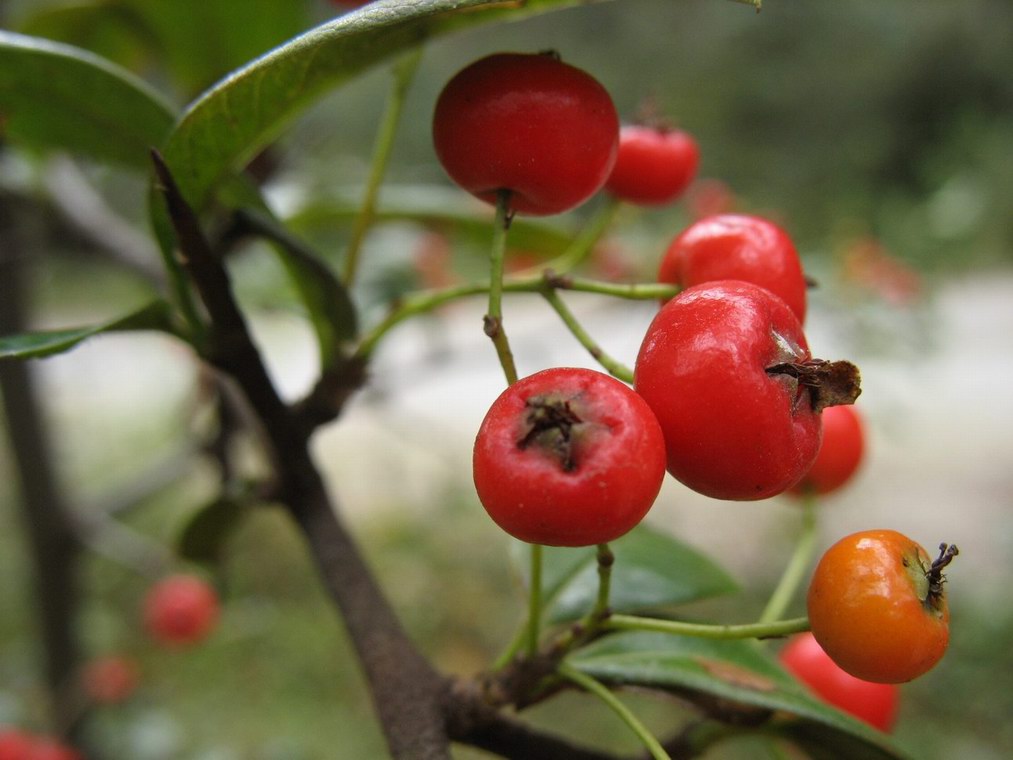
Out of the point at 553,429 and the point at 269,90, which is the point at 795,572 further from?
the point at 269,90

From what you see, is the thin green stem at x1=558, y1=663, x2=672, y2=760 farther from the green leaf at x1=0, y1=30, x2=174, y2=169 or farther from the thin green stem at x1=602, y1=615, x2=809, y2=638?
the green leaf at x1=0, y1=30, x2=174, y2=169

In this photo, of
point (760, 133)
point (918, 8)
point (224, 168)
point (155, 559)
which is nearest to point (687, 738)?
point (224, 168)

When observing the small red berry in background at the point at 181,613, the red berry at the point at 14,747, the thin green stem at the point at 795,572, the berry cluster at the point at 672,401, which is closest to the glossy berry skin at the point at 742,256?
the berry cluster at the point at 672,401

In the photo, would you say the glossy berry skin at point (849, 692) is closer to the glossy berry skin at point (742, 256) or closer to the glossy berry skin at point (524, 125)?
the glossy berry skin at point (742, 256)

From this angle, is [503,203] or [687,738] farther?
[687,738]

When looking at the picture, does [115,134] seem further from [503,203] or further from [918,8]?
[918,8]

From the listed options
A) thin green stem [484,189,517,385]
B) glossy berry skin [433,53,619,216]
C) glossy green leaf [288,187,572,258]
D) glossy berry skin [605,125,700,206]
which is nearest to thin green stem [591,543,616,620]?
thin green stem [484,189,517,385]
